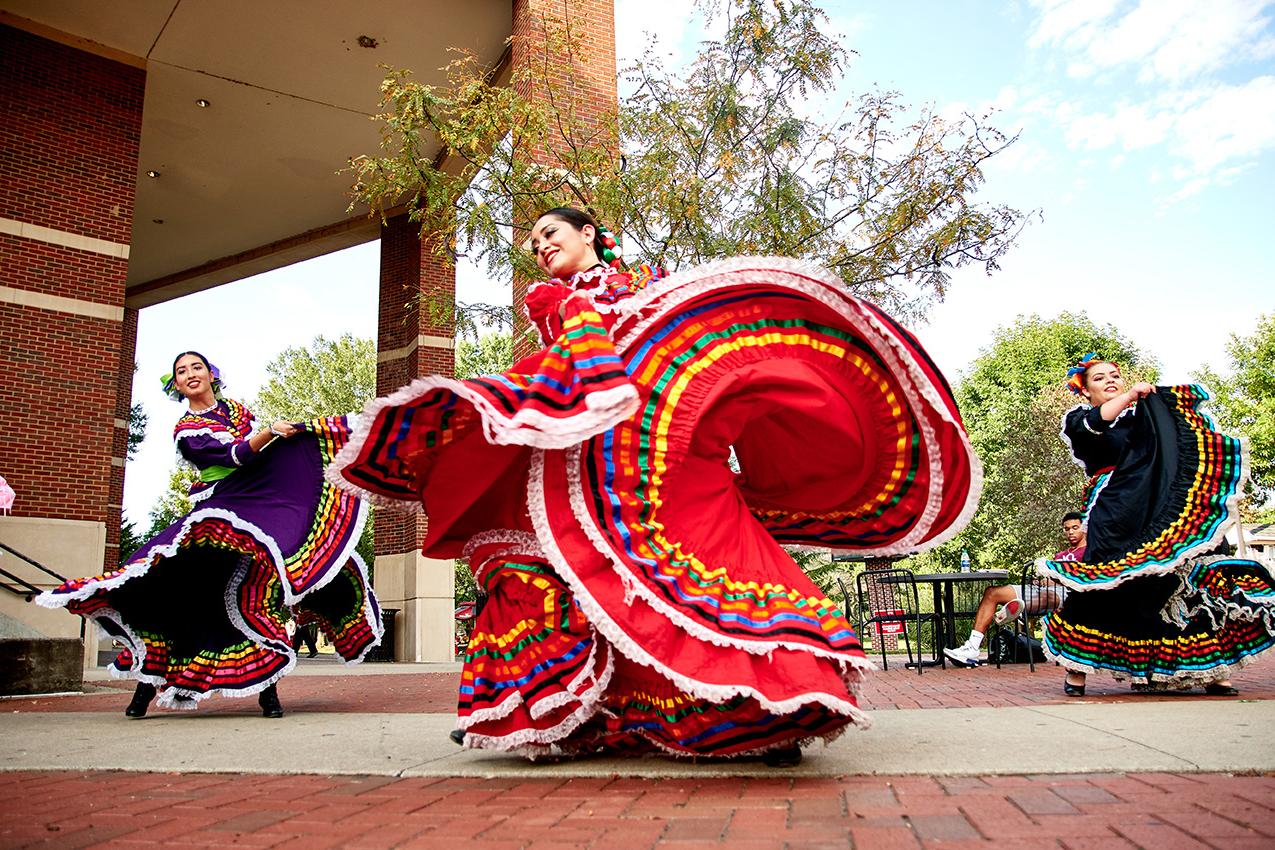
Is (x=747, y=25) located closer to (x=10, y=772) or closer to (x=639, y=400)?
(x=639, y=400)

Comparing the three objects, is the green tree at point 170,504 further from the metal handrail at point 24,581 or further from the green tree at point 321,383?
the metal handrail at point 24,581

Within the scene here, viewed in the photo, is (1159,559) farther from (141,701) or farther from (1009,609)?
(141,701)

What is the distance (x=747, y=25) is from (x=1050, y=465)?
1966 centimetres

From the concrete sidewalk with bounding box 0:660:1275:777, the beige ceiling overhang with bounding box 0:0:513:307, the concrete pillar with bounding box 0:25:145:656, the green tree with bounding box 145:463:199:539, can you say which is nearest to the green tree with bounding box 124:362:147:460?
the green tree with bounding box 145:463:199:539

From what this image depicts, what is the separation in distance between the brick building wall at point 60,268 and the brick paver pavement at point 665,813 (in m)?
9.57

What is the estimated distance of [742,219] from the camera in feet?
25.0

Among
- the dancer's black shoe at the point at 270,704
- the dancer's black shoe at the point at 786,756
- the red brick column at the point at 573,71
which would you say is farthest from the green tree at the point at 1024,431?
the dancer's black shoe at the point at 786,756

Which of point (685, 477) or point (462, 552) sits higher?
point (685, 477)

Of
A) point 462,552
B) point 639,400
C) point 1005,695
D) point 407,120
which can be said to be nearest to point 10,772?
point 462,552

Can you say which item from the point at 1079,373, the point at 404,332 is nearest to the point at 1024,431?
the point at 404,332

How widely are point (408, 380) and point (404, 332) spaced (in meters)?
1.38

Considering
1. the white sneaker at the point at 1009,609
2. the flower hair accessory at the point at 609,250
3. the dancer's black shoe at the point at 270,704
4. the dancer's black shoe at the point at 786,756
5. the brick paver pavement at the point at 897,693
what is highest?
the flower hair accessory at the point at 609,250

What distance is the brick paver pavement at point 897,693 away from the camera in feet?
16.8

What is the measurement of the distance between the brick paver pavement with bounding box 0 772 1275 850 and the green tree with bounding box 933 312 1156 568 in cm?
1838
